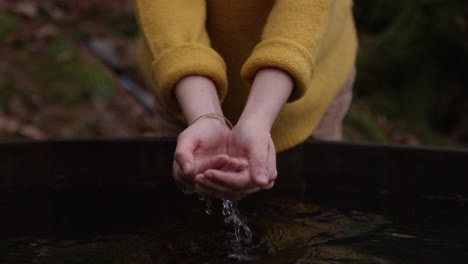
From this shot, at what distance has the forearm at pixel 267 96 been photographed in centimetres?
92

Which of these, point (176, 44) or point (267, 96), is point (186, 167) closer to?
point (267, 96)

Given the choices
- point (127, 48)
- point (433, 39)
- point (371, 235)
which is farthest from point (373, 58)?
point (371, 235)

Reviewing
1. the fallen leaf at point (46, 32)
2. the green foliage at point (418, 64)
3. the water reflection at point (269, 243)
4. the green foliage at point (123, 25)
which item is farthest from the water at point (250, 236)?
the green foliage at point (123, 25)

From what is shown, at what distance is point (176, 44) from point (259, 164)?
0.39 meters

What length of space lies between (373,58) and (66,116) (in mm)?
1664

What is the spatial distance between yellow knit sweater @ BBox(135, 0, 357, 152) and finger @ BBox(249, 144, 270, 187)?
0.22 metres

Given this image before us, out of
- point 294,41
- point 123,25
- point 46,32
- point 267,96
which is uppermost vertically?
point 123,25

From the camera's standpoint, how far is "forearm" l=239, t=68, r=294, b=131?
3.01ft

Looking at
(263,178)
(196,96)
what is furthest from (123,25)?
(263,178)

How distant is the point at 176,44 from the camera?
1.07 m

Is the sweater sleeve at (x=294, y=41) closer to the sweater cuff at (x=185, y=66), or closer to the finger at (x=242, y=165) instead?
the sweater cuff at (x=185, y=66)

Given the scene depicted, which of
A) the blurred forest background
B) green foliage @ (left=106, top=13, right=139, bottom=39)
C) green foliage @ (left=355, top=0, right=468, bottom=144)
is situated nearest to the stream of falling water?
the blurred forest background

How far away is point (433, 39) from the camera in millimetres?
2627

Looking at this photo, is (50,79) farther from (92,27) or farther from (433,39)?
(433,39)
